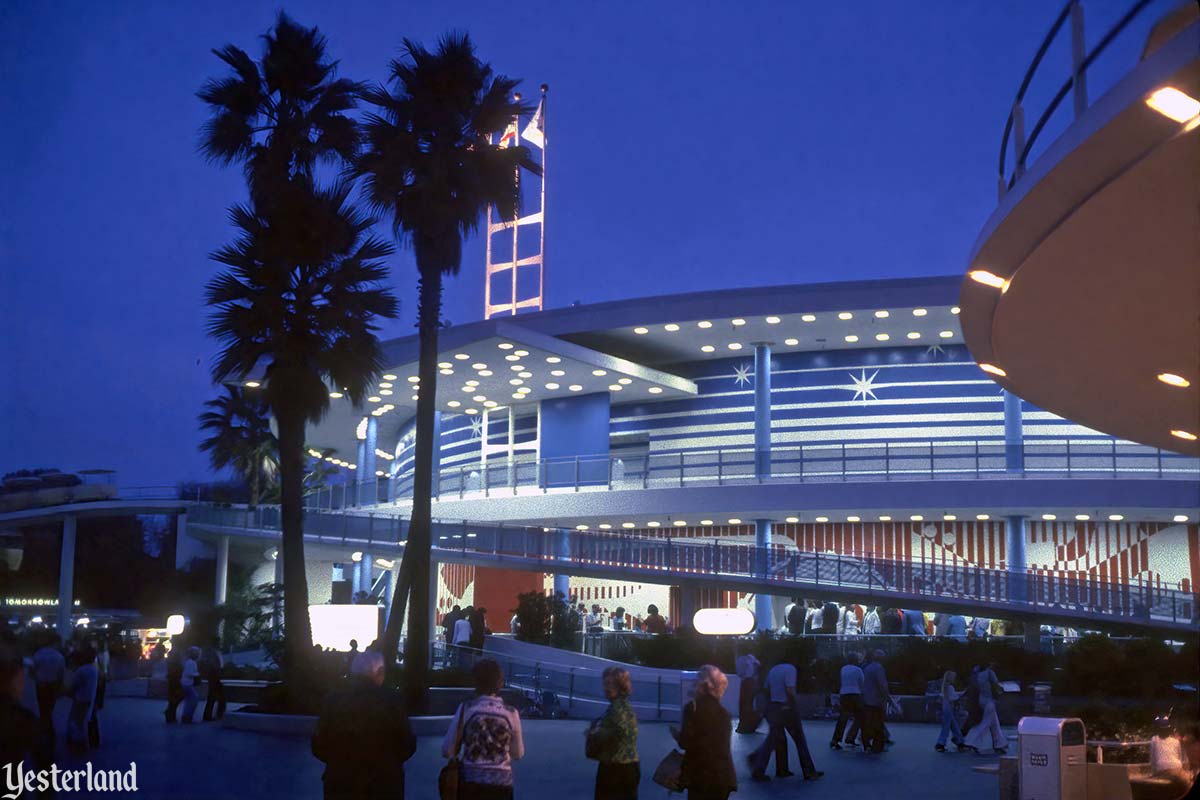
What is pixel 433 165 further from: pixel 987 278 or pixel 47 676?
pixel 987 278

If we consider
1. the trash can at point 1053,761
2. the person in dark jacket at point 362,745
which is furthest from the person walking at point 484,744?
the trash can at point 1053,761

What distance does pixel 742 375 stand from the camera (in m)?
43.0

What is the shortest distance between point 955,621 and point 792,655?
608cm

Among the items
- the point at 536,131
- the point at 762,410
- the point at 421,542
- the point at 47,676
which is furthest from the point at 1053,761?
the point at 536,131

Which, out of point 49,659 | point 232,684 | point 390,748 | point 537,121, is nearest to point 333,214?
point 49,659

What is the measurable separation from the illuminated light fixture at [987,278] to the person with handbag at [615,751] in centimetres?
459

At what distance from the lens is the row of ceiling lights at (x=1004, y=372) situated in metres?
10.7

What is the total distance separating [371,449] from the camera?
5022cm

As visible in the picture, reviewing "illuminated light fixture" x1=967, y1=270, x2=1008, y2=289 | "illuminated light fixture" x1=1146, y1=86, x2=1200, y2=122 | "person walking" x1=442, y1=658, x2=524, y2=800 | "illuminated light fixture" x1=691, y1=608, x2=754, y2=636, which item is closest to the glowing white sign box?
"illuminated light fixture" x1=691, y1=608, x2=754, y2=636

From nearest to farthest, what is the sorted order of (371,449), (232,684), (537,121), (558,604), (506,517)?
1. (232,684)
2. (558,604)
3. (506,517)
4. (371,449)
5. (537,121)

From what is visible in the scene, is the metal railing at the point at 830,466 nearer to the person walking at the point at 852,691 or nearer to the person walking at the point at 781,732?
the person walking at the point at 852,691

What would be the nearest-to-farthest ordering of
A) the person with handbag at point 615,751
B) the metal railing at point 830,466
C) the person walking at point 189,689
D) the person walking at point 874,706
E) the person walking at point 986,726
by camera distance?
the person with handbag at point 615,751, the person walking at point 874,706, the person walking at point 986,726, the person walking at point 189,689, the metal railing at point 830,466

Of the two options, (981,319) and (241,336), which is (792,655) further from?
(981,319)

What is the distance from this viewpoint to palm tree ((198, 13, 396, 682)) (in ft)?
76.0
